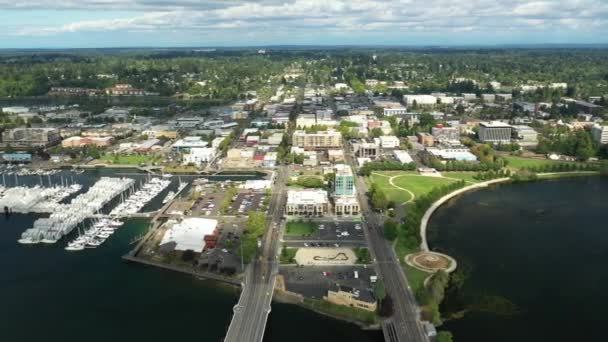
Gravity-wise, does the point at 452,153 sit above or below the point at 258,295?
above

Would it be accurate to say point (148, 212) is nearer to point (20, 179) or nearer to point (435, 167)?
point (20, 179)

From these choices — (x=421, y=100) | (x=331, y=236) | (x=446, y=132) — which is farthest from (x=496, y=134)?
(x=331, y=236)

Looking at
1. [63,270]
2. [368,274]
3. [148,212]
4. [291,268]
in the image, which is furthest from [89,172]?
[368,274]

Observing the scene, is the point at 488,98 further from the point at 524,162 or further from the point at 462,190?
the point at 462,190

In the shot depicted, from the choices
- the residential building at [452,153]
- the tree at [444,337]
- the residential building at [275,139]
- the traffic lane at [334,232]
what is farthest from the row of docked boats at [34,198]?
the residential building at [452,153]

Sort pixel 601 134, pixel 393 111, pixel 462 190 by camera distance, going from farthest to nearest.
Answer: pixel 393 111, pixel 601 134, pixel 462 190

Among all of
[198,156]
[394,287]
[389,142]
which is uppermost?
[389,142]

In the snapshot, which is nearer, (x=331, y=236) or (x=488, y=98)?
(x=331, y=236)
